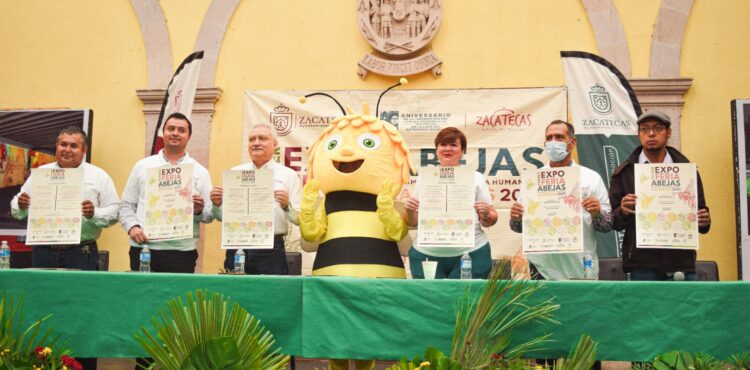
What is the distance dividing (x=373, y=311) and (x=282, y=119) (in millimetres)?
3915

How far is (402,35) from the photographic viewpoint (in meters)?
7.17

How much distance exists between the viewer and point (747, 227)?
21.0 feet

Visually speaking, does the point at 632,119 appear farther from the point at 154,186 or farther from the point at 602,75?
the point at 154,186

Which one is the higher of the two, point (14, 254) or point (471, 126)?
point (471, 126)

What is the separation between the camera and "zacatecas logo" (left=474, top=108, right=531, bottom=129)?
22.7ft

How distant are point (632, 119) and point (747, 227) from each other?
47.4 inches

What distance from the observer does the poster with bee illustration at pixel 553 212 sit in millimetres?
4004

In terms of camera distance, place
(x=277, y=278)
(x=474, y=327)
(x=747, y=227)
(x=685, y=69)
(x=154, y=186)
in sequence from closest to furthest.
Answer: (x=474, y=327) → (x=277, y=278) → (x=154, y=186) → (x=747, y=227) → (x=685, y=69)

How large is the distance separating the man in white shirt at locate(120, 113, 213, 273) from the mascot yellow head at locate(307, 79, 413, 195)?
0.78 meters

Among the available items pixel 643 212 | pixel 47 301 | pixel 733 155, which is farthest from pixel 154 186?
pixel 733 155

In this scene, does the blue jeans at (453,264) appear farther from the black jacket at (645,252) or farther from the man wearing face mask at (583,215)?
the black jacket at (645,252)

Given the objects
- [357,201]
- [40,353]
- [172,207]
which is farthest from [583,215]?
[40,353]

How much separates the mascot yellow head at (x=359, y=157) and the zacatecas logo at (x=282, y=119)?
244cm

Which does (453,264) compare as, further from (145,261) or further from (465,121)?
(465,121)
